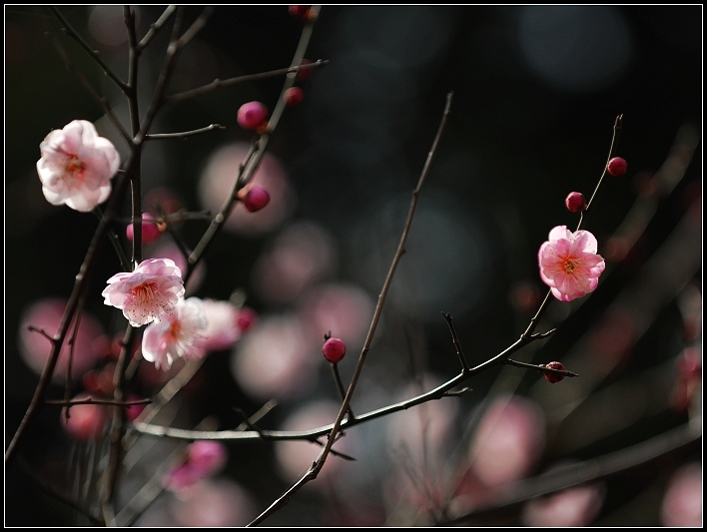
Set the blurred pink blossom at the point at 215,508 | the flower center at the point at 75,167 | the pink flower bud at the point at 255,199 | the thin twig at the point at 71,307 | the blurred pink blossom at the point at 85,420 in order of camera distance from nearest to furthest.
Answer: the thin twig at the point at 71,307, the flower center at the point at 75,167, the pink flower bud at the point at 255,199, the blurred pink blossom at the point at 85,420, the blurred pink blossom at the point at 215,508

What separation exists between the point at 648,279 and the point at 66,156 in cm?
174

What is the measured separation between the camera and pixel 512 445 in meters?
2.09

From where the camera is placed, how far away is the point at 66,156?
0.82 m

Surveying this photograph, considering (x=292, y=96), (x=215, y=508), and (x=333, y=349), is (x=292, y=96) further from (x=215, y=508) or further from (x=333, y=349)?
(x=215, y=508)

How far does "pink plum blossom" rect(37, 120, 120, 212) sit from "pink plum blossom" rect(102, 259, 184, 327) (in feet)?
0.40

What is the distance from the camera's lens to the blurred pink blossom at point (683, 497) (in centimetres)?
198

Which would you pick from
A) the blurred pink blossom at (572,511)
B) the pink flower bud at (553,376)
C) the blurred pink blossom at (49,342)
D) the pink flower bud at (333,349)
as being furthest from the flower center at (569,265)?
the blurred pink blossom at (49,342)

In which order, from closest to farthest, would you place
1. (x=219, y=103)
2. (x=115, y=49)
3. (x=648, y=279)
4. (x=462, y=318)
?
1. (x=648, y=279)
2. (x=115, y=49)
3. (x=219, y=103)
4. (x=462, y=318)

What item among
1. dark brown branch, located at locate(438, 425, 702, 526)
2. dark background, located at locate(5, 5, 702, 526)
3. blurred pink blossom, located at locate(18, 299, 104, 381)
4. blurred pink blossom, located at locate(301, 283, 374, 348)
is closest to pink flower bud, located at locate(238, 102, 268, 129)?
dark brown branch, located at locate(438, 425, 702, 526)

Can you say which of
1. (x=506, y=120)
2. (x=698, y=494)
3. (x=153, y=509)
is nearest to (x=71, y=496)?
(x=153, y=509)

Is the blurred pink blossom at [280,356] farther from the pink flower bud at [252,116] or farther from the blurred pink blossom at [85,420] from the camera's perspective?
the pink flower bud at [252,116]

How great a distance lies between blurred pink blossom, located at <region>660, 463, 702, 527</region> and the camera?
1.98 m

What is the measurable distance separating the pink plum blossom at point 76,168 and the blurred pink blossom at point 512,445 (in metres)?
1.55

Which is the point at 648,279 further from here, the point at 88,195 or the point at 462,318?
the point at 462,318
